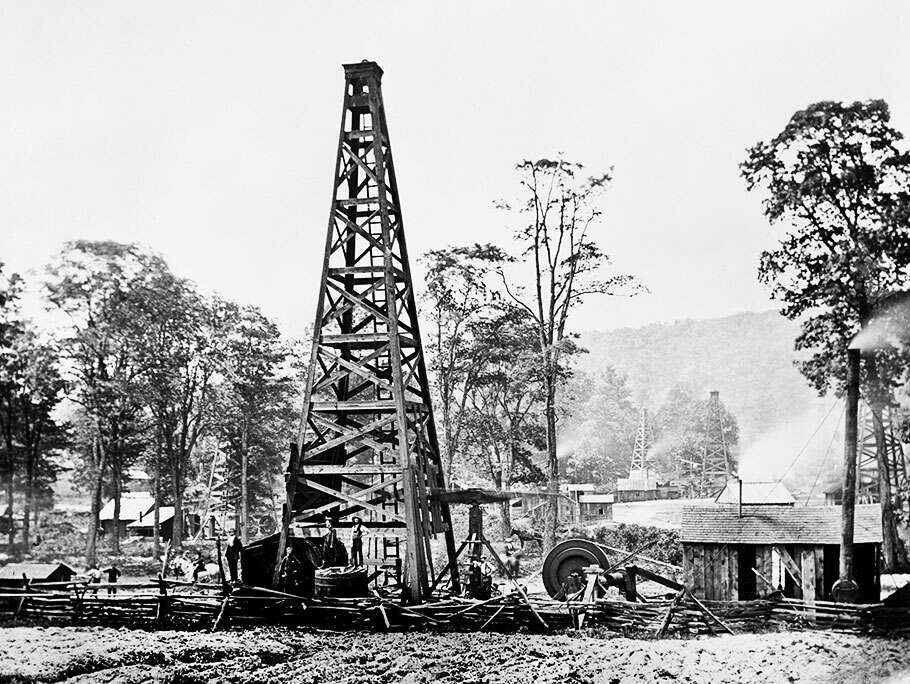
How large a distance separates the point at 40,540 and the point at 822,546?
4457 centimetres

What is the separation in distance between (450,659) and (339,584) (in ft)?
14.1

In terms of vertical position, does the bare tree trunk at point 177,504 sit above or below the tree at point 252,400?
below

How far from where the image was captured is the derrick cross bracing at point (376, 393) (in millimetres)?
20156

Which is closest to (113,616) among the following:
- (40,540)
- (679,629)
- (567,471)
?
(679,629)

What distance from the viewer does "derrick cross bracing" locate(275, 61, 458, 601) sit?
2016 centimetres

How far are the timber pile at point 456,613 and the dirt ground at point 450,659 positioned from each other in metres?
0.72

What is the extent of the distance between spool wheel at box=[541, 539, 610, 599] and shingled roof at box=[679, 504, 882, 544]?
399cm

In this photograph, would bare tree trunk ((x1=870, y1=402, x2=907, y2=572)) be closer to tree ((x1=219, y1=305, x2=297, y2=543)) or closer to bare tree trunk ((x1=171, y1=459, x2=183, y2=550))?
tree ((x1=219, y1=305, x2=297, y2=543))

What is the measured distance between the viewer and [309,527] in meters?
21.0

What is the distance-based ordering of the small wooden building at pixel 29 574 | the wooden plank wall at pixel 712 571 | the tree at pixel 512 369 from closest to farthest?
the small wooden building at pixel 29 574, the wooden plank wall at pixel 712 571, the tree at pixel 512 369

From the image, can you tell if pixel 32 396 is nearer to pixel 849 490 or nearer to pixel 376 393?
pixel 376 393

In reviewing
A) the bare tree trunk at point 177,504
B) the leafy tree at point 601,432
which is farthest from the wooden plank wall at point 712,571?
the leafy tree at point 601,432

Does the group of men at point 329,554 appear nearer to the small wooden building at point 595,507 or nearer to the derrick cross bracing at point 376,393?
the derrick cross bracing at point 376,393

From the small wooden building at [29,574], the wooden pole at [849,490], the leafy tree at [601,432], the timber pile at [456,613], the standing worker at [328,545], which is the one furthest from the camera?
the leafy tree at [601,432]
